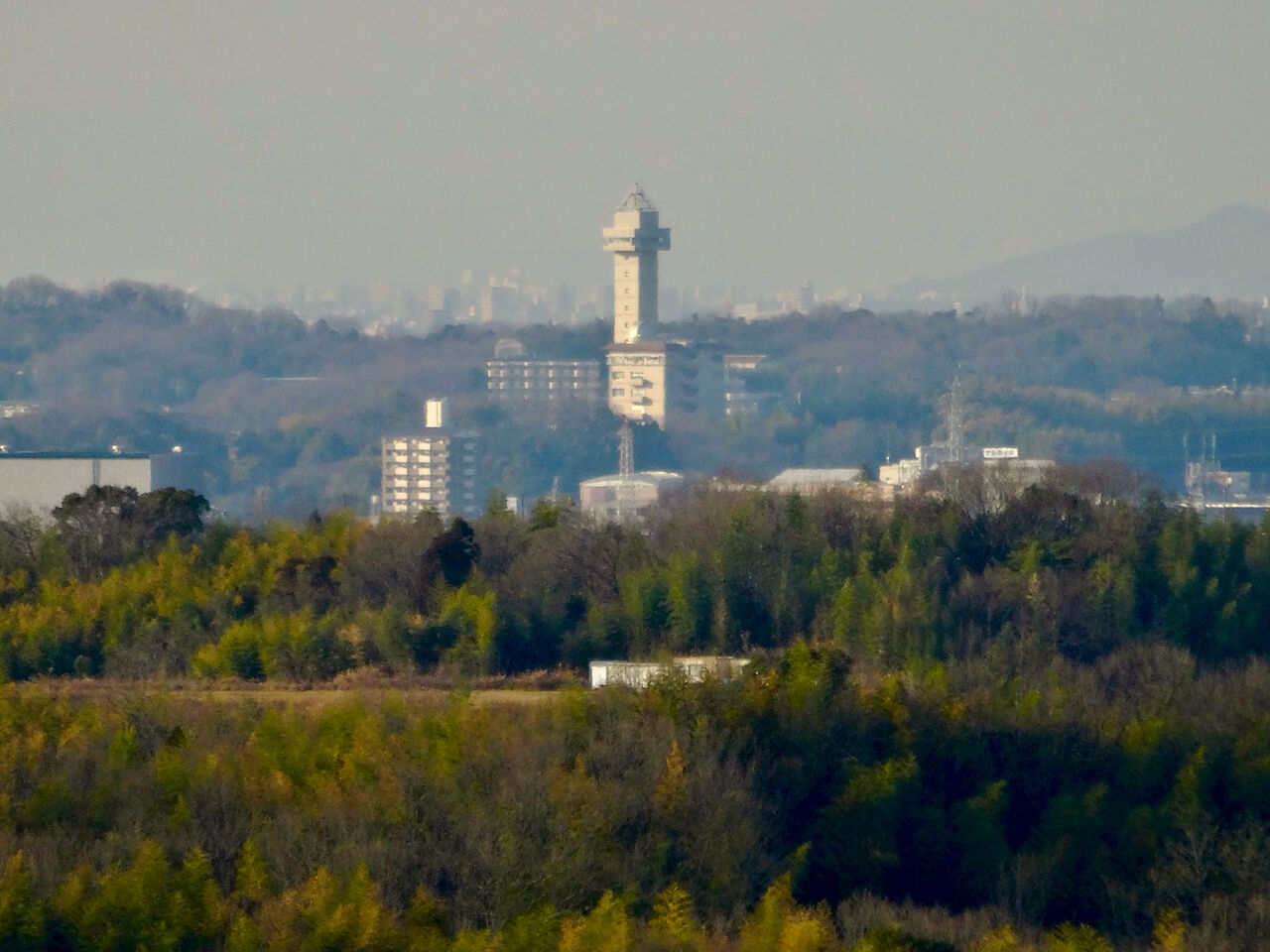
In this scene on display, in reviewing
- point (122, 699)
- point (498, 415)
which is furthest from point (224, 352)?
point (122, 699)

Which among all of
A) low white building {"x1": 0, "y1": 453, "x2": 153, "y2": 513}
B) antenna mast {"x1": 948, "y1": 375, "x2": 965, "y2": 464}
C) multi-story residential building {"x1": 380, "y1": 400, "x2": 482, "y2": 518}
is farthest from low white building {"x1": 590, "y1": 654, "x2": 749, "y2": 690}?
multi-story residential building {"x1": 380, "y1": 400, "x2": 482, "y2": 518}

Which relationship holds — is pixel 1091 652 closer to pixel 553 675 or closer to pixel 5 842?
pixel 553 675

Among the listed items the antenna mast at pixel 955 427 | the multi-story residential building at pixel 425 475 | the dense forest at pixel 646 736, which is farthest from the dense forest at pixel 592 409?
the dense forest at pixel 646 736

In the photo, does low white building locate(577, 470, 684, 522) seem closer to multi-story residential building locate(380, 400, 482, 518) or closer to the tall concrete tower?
multi-story residential building locate(380, 400, 482, 518)

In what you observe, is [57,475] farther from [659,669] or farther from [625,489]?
[659,669]

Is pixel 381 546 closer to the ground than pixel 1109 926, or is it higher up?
higher up

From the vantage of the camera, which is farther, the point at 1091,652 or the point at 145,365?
the point at 145,365
